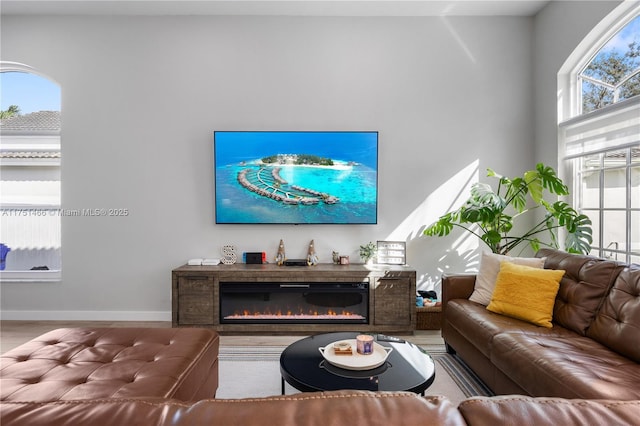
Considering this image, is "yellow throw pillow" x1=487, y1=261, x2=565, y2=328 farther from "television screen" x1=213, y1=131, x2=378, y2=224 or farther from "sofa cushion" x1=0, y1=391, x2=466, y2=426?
"sofa cushion" x1=0, y1=391, x2=466, y2=426

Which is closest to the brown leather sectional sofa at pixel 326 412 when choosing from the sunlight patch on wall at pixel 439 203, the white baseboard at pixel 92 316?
the sunlight patch on wall at pixel 439 203

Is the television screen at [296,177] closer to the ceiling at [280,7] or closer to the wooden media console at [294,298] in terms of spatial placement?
the wooden media console at [294,298]

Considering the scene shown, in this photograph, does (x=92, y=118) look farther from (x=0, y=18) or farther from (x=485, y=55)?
(x=485, y=55)

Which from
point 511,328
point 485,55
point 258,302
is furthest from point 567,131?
point 258,302

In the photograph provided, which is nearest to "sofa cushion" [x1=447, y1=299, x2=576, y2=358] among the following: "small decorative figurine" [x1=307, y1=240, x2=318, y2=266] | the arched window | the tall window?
the tall window

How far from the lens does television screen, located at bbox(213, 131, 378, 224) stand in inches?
141

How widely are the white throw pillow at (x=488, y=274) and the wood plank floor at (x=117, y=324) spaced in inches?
27.2

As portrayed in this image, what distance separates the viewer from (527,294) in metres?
2.27

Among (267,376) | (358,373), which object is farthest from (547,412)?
(267,376)

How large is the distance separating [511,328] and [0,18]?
552 cm

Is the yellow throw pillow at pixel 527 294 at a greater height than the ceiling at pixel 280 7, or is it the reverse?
the ceiling at pixel 280 7

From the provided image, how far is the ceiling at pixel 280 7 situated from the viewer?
135 inches

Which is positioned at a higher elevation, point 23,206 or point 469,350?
point 23,206

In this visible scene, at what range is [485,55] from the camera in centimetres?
367
